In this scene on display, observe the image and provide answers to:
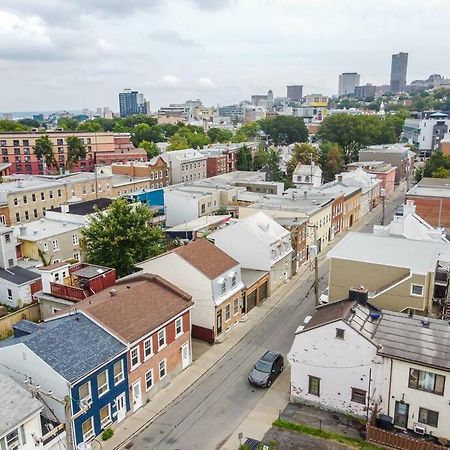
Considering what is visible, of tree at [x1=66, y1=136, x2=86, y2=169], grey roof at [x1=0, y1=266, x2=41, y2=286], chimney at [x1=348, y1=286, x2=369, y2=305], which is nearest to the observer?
chimney at [x1=348, y1=286, x2=369, y2=305]

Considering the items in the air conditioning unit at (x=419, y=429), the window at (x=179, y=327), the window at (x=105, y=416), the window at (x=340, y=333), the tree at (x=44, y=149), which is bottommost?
the air conditioning unit at (x=419, y=429)

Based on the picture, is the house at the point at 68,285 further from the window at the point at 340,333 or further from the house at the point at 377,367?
the window at the point at 340,333

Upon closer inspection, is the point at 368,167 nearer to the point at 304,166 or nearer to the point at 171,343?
the point at 304,166

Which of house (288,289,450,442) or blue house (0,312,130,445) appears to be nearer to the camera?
blue house (0,312,130,445)

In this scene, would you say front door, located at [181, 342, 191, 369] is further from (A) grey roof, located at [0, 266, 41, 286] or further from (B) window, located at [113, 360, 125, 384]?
(A) grey roof, located at [0, 266, 41, 286]

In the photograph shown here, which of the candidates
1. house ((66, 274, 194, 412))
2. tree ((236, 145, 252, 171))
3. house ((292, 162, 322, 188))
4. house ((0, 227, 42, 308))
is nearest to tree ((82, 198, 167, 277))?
house ((0, 227, 42, 308))

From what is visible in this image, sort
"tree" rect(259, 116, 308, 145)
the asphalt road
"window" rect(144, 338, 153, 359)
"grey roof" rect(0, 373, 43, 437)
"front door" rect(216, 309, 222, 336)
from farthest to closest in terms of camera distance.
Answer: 1. "tree" rect(259, 116, 308, 145)
2. "front door" rect(216, 309, 222, 336)
3. "window" rect(144, 338, 153, 359)
4. the asphalt road
5. "grey roof" rect(0, 373, 43, 437)

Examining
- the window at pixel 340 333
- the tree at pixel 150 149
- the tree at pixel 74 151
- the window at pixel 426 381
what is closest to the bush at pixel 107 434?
the window at pixel 340 333
